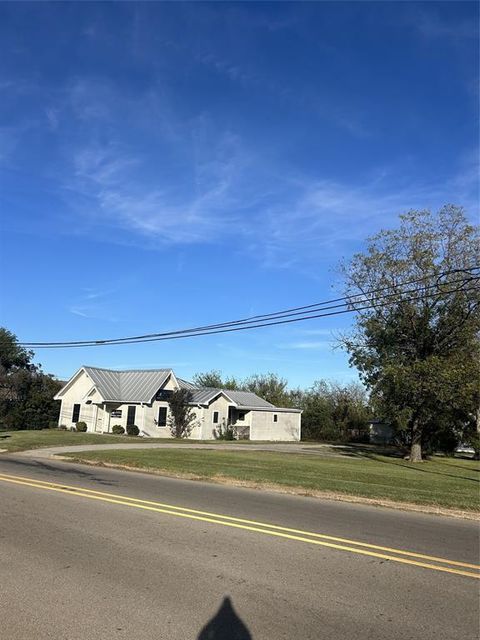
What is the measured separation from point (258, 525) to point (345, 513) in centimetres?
244

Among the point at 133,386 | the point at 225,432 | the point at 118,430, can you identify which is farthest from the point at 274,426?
the point at 118,430

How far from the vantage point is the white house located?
42.0 meters

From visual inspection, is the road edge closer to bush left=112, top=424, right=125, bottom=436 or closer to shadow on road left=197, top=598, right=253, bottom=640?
shadow on road left=197, top=598, right=253, bottom=640

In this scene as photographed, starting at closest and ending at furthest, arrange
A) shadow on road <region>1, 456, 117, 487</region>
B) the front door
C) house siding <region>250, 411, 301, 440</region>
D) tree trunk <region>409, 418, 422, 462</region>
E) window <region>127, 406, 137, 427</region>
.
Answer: shadow on road <region>1, 456, 117, 487</region>
tree trunk <region>409, 418, 422, 462</region>
window <region>127, 406, 137, 427</region>
the front door
house siding <region>250, 411, 301, 440</region>

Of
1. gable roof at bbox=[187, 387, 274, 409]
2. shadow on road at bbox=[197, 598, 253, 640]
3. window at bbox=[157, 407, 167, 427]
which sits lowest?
shadow on road at bbox=[197, 598, 253, 640]

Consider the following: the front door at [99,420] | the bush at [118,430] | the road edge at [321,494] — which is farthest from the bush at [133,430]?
the road edge at [321,494]

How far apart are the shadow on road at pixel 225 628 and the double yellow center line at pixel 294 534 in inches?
112

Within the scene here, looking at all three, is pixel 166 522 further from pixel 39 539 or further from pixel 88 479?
pixel 88 479

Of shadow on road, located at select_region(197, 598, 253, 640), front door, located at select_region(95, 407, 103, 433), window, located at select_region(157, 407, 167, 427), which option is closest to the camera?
shadow on road, located at select_region(197, 598, 253, 640)

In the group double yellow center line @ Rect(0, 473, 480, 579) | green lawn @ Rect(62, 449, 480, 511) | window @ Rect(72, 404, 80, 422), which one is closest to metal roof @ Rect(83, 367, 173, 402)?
window @ Rect(72, 404, 80, 422)

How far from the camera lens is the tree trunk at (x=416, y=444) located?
96.4 feet

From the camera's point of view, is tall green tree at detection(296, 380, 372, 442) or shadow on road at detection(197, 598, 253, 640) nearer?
shadow on road at detection(197, 598, 253, 640)

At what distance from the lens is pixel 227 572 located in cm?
614

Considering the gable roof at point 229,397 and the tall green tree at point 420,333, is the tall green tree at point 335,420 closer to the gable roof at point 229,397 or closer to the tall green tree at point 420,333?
the gable roof at point 229,397
